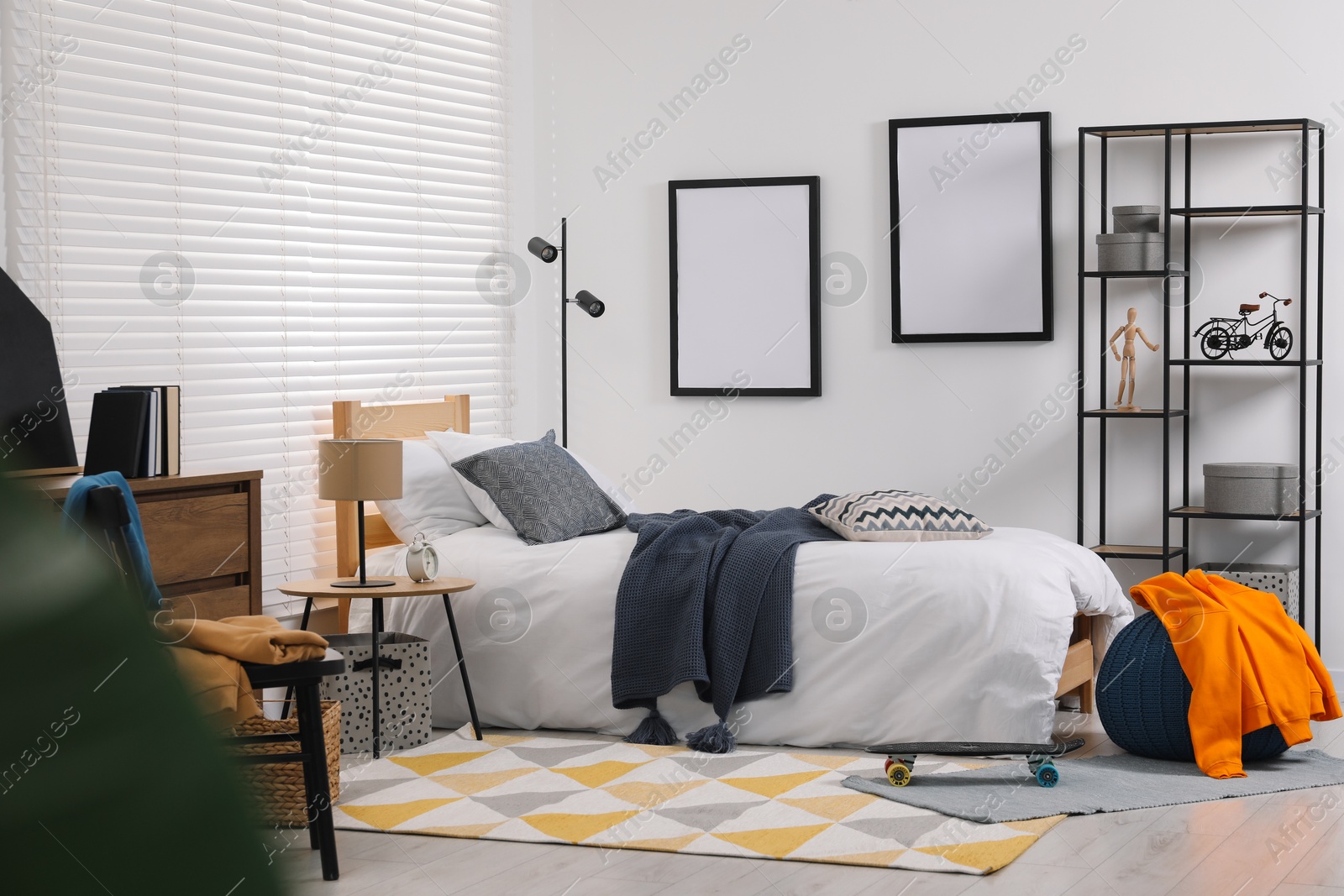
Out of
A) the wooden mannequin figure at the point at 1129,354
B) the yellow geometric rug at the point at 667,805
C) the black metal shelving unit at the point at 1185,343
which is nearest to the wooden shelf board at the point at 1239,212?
the black metal shelving unit at the point at 1185,343

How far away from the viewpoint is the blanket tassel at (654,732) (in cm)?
348

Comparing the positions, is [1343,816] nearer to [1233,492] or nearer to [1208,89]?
[1233,492]

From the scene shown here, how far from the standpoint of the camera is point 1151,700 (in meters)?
3.22

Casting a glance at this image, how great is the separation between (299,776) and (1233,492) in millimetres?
3126

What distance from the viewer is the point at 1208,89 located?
14.8 feet

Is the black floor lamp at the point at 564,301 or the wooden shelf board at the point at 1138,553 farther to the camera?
the black floor lamp at the point at 564,301

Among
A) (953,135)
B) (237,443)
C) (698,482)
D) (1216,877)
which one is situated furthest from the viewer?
(698,482)

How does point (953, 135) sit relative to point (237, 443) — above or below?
above

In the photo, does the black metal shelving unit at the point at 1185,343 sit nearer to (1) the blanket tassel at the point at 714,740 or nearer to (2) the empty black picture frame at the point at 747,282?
→ (2) the empty black picture frame at the point at 747,282

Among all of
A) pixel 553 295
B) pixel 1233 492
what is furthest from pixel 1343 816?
pixel 553 295

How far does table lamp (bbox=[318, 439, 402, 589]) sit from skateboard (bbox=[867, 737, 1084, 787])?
1.37 meters

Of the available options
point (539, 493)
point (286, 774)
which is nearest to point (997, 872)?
point (286, 774)

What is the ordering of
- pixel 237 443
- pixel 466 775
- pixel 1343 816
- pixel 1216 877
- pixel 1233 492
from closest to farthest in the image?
pixel 1216 877, pixel 1343 816, pixel 466 775, pixel 237 443, pixel 1233 492

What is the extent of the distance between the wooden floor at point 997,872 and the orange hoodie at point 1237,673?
296mm
